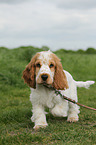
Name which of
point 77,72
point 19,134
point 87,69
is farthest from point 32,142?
point 87,69

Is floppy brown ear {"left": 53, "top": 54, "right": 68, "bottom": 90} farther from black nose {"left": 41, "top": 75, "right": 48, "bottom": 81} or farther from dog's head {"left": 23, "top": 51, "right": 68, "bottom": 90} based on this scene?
black nose {"left": 41, "top": 75, "right": 48, "bottom": 81}

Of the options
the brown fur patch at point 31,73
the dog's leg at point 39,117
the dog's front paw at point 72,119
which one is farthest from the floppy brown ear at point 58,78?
the dog's front paw at point 72,119

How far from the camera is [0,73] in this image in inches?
424

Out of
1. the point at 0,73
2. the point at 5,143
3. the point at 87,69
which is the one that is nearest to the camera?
the point at 5,143

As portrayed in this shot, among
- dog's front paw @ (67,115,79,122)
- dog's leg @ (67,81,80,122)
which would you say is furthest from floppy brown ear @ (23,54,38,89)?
dog's front paw @ (67,115,79,122)

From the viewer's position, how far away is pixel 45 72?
13.2ft

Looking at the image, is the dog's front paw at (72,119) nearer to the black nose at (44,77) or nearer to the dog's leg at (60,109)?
the dog's leg at (60,109)

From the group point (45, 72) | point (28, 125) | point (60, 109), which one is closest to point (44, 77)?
point (45, 72)

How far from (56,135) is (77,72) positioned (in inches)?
438

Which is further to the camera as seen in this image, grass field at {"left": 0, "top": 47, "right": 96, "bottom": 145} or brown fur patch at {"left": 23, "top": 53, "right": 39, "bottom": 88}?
brown fur patch at {"left": 23, "top": 53, "right": 39, "bottom": 88}

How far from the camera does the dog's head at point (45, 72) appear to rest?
4098 mm

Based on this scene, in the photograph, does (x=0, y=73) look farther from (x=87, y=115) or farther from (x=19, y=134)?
(x=19, y=134)

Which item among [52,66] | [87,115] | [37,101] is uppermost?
[52,66]

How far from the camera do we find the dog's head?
4.10 metres
